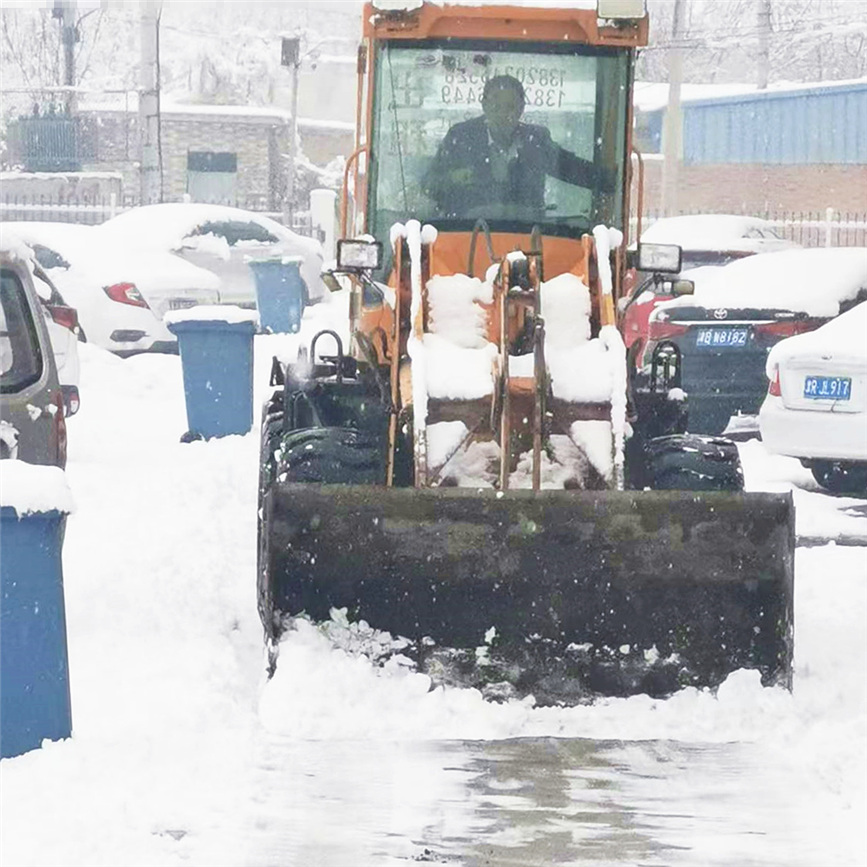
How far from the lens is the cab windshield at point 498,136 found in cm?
838

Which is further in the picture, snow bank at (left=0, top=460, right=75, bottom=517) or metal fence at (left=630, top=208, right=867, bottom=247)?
metal fence at (left=630, top=208, right=867, bottom=247)

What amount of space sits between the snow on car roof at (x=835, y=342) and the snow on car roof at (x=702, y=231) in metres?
7.60

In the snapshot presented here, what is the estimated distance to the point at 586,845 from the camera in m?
5.65

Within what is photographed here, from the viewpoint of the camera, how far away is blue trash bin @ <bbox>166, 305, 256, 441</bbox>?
15711 millimetres

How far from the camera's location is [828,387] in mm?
12469

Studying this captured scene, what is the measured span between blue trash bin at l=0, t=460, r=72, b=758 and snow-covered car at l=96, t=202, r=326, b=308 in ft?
56.6

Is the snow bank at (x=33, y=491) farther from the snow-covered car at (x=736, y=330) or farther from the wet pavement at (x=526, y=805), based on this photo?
the snow-covered car at (x=736, y=330)

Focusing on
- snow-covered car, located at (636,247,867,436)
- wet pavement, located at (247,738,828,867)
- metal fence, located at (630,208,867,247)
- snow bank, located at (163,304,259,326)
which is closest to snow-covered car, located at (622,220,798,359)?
snow-covered car, located at (636,247,867,436)

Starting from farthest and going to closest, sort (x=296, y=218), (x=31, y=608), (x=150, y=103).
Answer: (x=296, y=218)
(x=150, y=103)
(x=31, y=608)

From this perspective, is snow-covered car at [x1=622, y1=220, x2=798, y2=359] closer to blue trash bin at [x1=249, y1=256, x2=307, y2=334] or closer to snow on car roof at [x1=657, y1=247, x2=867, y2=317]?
snow on car roof at [x1=657, y1=247, x2=867, y2=317]

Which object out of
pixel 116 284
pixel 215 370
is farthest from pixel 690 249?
pixel 215 370

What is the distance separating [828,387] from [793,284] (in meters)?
2.85

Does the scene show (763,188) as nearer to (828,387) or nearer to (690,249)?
(690,249)

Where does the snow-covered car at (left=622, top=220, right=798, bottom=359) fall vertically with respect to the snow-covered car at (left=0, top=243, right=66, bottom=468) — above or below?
below
